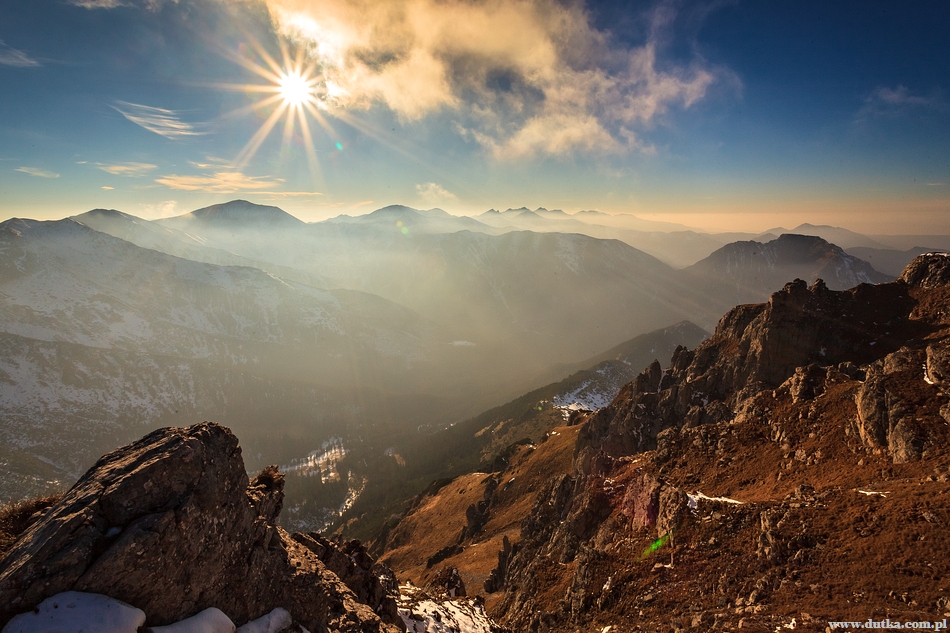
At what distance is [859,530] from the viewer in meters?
21.1

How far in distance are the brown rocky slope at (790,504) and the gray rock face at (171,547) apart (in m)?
20.2

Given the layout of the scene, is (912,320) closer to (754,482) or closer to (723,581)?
(754,482)

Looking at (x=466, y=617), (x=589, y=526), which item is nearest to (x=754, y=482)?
(x=589, y=526)

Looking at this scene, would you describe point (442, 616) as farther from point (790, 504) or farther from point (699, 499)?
point (790, 504)

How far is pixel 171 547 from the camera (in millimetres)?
15344

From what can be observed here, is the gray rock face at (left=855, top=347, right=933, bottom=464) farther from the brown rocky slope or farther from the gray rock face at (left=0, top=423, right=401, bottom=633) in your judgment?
the gray rock face at (left=0, top=423, right=401, bottom=633)

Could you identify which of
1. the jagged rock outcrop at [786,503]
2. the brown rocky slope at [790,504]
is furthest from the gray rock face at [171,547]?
the brown rocky slope at [790,504]

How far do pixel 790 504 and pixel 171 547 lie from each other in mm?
35424

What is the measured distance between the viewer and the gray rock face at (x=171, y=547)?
43.6 feet

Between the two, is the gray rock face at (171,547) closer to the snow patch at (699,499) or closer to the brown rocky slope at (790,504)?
the brown rocky slope at (790,504)

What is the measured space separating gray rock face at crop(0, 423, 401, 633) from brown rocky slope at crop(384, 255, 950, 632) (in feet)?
66.3

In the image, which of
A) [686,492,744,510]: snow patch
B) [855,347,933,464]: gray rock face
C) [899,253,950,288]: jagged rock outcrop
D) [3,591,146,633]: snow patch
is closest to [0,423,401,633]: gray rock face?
[3,591,146,633]: snow patch

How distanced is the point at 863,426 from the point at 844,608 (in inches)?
720

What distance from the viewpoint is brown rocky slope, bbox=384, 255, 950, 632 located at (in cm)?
1939
